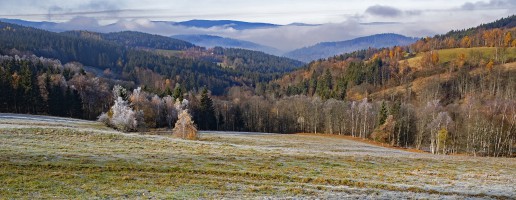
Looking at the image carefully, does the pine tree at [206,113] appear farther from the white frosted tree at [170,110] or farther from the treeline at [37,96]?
the treeline at [37,96]

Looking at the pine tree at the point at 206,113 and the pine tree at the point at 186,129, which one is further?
the pine tree at the point at 206,113

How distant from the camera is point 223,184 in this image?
26422 mm

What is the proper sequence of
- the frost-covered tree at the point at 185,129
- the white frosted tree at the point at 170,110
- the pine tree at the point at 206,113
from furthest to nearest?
the pine tree at the point at 206,113 < the white frosted tree at the point at 170,110 < the frost-covered tree at the point at 185,129

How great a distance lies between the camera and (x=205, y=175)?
29.1m

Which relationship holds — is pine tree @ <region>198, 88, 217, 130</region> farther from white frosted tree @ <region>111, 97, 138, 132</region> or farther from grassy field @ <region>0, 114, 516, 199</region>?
grassy field @ <region>0, 114, 516, 199</region>

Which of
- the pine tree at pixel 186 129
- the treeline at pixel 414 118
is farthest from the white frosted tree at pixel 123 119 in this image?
the treeline at pixel 414 118

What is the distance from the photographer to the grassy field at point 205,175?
76.2ft

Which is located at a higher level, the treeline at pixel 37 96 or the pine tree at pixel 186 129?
the treeline at pixel 37 96

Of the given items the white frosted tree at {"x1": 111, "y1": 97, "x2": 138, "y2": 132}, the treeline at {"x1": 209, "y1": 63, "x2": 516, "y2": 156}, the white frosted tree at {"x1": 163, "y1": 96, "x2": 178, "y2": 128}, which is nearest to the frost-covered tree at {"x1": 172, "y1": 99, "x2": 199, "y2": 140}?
the white frosted tree at {"x1": 111, "y1": 97, "x2": 138, "y2": 132}

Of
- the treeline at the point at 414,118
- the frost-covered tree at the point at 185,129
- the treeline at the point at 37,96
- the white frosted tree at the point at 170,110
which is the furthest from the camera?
the white frosted tree at the point at 170,110

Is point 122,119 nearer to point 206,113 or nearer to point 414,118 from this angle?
point 206,113

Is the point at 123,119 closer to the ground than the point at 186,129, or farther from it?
farther from it

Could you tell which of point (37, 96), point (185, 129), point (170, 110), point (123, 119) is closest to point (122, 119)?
point (123, 119)

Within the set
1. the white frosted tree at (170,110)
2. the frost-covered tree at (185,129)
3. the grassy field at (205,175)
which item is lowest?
the grassy field at (205,175)
